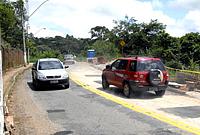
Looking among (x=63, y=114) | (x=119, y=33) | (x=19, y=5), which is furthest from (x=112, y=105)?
(x=19, y=5)

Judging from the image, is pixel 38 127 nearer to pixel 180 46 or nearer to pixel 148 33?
pixel 180 46

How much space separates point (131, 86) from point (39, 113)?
17.0 ft

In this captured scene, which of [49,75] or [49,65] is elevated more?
[49,65]

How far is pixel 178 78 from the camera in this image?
67.1 ft

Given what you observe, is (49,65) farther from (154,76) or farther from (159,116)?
(159,116)

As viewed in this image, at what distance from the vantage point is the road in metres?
9.50

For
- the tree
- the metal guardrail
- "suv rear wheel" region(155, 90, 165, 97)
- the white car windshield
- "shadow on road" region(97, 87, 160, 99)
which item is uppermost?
the tree

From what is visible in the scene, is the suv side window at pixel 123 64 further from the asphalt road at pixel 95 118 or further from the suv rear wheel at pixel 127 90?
the asphalt road at pixel 95 118

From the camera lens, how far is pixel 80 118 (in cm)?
1125

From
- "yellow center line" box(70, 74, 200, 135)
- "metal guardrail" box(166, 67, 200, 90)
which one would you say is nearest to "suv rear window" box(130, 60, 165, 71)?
"yellow center line" box(70, 74, 200, 135)

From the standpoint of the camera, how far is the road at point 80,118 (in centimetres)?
950

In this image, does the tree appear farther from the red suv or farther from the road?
the road

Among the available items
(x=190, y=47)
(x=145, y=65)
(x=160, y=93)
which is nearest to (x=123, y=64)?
(x=145, y=65)

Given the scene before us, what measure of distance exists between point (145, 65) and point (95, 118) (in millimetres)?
5842
